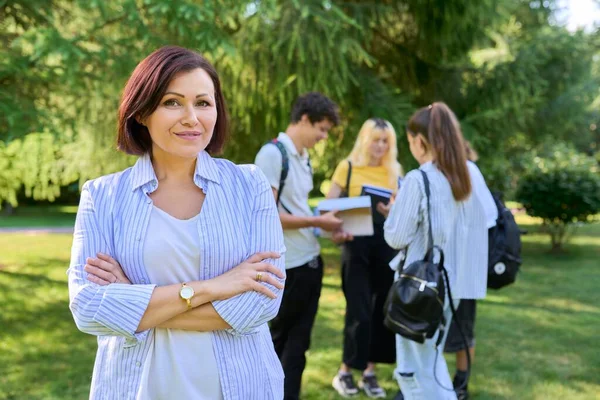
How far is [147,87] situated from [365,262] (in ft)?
9.85

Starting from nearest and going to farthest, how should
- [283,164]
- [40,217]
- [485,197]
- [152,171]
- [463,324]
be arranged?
1. [152,171]
2. [283,164]
3. [485,197]
4. [463,324]
5. [40,217]

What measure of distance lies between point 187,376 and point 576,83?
10.8 m

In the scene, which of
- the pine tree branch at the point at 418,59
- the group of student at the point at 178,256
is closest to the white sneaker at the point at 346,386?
the group of student at the point at 178,256

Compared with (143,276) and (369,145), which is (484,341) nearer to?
(369,145)

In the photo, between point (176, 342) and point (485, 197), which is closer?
point (176, 342)

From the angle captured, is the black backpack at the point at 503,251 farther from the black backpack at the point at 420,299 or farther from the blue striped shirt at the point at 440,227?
the black backpack at the point at 420,299

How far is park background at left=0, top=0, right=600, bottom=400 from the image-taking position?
5305mm

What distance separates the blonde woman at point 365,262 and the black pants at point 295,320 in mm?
714

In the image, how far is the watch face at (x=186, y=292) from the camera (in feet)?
5.47

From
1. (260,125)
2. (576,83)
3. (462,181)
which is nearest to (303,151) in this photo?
(462,181)

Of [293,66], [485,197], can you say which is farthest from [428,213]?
[293,66]

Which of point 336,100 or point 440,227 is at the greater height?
point 336,100

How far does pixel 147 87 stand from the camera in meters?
1.72

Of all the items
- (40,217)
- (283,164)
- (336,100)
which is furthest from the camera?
(40,217)
